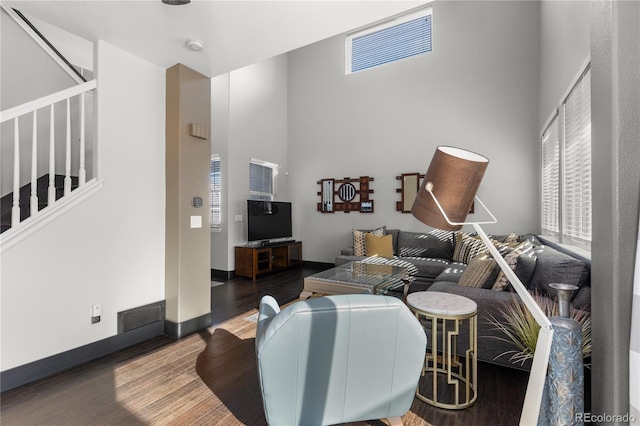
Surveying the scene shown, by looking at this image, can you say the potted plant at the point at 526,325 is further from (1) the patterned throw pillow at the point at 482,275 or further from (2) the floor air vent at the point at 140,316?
(2) the floor air vent at the point at 140,316

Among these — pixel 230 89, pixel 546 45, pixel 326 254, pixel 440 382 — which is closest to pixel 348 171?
pixel 326 254

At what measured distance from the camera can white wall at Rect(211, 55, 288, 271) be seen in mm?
5273

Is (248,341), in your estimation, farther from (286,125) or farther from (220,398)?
(286,125)

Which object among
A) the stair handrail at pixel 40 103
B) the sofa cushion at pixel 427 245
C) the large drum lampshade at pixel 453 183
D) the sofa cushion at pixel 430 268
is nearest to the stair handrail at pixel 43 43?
the stair handrail at pixel 40 103

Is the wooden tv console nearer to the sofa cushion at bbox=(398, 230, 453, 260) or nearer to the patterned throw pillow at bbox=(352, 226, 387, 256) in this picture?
the patterned throw pillow at bbox=(352, 226, 387, 256)

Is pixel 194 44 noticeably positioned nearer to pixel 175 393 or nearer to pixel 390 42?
pixel 175 393

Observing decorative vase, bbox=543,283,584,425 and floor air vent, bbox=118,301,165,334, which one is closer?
decorative vase, bbox=543,283,584,425

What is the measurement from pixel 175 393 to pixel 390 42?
643 cm

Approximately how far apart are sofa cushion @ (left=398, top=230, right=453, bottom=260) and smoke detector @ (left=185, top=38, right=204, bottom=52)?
4173mm

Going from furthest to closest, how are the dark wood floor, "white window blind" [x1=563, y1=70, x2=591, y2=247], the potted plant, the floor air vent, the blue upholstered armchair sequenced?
the floor air vent < "white window blind" [x1=563, y1=70, x2=591, y2=247] < the dark wood floor < the potted plant < the blue upholstered armchair

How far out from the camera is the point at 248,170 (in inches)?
224

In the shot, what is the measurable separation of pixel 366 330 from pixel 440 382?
1.20 metres

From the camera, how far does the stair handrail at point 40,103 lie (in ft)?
6.39

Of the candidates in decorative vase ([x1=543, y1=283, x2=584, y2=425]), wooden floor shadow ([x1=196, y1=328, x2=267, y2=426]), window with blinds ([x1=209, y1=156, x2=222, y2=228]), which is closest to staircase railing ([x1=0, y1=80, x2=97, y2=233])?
wooden floor shadow ([x1=196, y1=328, x2=267, y2=426])
